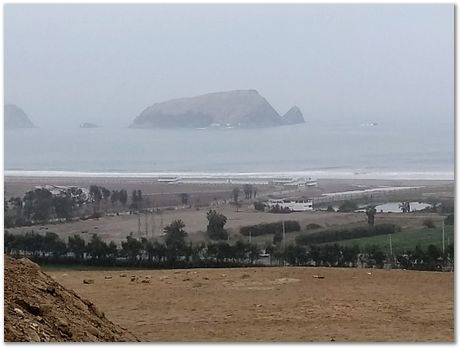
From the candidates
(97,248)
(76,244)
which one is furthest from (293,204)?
(76,244)

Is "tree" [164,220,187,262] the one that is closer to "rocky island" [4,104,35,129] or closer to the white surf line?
the white surf line

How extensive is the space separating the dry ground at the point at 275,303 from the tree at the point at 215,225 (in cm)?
38

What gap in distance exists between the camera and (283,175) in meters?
4.43

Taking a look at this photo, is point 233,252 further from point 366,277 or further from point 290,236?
point 366,277

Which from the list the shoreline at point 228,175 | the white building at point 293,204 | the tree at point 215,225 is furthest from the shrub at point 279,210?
the shoreline at point 228,175

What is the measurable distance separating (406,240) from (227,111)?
1906 millimetres

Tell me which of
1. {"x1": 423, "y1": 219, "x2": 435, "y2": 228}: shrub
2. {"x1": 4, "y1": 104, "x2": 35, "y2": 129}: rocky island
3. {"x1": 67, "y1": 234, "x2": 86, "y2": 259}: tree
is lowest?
{"x1": 67, "y1": 234, "x2": 86, "y2": 259}: tree

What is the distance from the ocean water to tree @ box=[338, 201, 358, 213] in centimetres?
44

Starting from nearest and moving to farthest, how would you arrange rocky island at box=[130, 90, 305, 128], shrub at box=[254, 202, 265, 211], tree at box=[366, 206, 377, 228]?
rocky island at box=[130, 90, 305, 128], tree at box=[366, 206, 377, 228], shrub at box=[254, 202, 265, 211]

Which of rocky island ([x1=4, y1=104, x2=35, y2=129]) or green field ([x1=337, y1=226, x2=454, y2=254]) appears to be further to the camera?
green field ([x1=337, y1=226, x2=454, y2=254])

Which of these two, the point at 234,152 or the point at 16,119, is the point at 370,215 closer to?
the point at 234,152

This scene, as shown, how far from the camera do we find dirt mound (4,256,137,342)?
2195mm

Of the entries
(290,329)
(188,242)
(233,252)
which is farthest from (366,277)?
(290,329)

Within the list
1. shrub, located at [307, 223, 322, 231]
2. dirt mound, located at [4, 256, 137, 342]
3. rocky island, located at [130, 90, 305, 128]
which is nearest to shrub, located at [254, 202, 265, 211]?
shrub, located at [307, 223, 322, 231]
